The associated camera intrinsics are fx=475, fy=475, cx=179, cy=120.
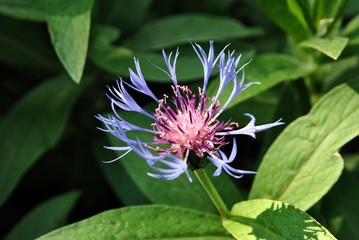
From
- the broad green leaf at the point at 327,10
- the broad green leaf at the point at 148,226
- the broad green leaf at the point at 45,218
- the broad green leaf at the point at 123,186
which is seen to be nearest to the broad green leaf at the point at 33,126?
the broad green leaf at the point at 45,218

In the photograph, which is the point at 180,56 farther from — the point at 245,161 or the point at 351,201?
the point at 351,201

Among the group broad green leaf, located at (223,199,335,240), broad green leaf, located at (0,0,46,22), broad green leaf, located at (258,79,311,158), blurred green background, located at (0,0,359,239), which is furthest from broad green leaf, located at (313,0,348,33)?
broad green leaf, located at (0,0,46,22)

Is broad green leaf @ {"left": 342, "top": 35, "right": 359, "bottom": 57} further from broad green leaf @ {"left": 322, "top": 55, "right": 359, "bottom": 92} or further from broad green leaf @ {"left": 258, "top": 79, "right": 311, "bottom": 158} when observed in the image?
broad green leaf @ {"left": 322, "top": 55, "right": 359, "bottom": 92}

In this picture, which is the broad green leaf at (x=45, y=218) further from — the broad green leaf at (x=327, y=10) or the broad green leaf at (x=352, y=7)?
the broad green leaf at (x=352, y=7)

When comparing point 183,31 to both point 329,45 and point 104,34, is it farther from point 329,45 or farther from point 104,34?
point 329,45

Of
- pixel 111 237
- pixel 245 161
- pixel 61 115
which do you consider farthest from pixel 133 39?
pixel 111 237

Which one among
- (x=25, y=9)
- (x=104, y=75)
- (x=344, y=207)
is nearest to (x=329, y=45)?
(x=344, y=207)
